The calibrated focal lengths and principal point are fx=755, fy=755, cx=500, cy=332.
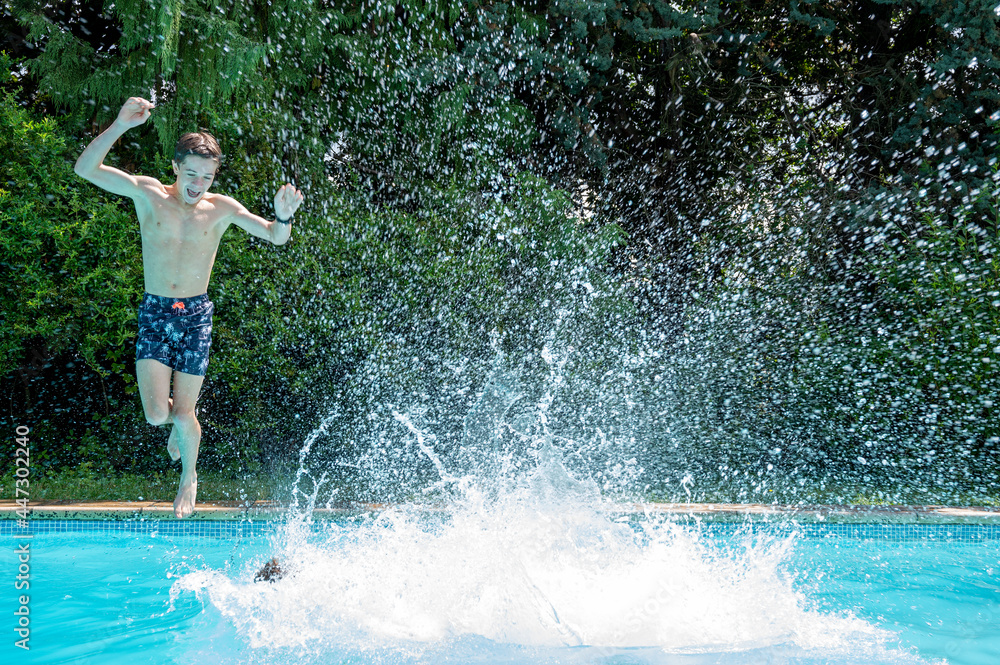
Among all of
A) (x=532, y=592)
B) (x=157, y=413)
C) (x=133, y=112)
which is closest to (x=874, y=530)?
(x=532, y=592)

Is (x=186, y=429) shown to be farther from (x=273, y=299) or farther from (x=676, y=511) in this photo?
(x=676, y=511)

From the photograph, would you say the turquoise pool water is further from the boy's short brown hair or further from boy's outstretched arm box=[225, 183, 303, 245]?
the boy's short brown hair

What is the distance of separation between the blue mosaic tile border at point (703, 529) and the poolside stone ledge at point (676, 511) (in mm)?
33

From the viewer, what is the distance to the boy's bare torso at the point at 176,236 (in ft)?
11.3

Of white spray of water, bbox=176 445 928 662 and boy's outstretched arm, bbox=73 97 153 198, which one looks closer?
boy's outstretched arm, bbox=73 97 153 198

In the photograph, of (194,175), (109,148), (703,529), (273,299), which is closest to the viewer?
(109,148)

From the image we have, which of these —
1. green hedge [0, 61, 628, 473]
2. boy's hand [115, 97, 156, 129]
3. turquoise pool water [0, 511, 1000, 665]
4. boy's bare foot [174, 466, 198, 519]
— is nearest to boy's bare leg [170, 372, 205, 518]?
boy's bare foot [174, 466, 198, 519]

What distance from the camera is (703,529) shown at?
198 inches

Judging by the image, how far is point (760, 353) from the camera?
7250 mm

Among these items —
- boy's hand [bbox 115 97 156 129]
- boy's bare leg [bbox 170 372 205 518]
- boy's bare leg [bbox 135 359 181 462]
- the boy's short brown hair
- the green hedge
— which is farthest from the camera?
the green hedge

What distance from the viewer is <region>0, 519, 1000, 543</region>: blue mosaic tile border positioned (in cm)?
484

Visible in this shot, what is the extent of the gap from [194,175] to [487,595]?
242 cm

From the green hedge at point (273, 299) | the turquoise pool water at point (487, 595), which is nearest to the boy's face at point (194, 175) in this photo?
the turquoise pool water at point (487, 595)

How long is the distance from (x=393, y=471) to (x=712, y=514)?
8.51 ft
